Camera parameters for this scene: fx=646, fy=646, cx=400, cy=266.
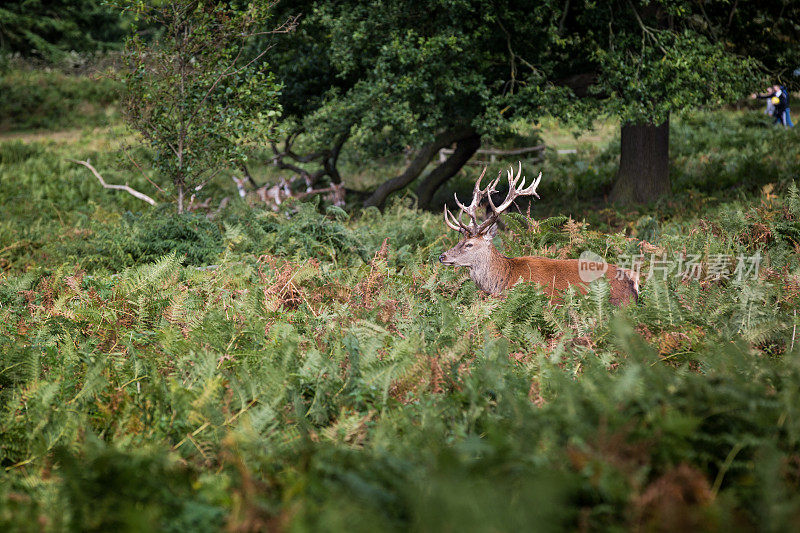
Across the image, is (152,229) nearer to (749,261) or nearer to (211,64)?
(211,64)

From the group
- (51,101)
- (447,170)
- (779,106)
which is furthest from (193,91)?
(51,101)

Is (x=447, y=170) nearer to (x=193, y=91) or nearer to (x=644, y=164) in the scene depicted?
(x=644, y=164)

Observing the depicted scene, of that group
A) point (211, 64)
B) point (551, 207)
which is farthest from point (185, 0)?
point (551, 207)

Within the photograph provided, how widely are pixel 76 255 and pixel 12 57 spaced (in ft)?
90.3

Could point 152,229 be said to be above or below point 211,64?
below

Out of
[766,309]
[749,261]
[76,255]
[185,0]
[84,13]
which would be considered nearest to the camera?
[766,309]


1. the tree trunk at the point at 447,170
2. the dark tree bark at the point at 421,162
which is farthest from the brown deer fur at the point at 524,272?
the tree trunk at the point at 447,170

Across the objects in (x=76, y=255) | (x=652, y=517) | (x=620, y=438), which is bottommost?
(x=76, y=255)

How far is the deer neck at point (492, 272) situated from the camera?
20.5ft

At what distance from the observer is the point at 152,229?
807 centimetres

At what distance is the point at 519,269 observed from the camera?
6.16m

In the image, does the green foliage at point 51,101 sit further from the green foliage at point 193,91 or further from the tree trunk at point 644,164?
the tree trunk at point 644,164

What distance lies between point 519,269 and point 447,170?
27.3ft

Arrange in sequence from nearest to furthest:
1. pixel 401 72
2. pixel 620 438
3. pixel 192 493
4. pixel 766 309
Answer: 1. pixel 620 438
2. pixel 192 493
3. pixel 766 309
4. pixel 401 72
